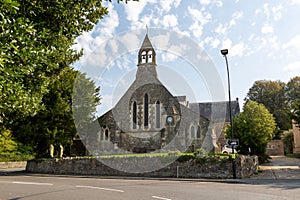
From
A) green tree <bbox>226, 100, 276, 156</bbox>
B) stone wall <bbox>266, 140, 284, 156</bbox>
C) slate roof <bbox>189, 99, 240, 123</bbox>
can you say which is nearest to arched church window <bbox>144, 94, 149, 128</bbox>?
green tree <bbox>226, 100, 276, 156</bbox>

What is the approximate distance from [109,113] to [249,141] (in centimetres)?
1764

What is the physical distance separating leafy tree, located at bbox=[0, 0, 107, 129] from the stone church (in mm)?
22348

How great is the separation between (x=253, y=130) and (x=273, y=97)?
124ft

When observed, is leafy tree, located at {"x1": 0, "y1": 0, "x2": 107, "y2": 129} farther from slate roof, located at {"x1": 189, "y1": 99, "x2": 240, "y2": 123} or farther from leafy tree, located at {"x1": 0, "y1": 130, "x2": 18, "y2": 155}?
slate roof, located at {"x1": 189, "y1": 99, "x2": 240, "y2": 123}

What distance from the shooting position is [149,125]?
102ft

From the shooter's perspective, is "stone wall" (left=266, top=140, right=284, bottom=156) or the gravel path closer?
the gravel path

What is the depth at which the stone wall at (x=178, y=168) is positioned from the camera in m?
16.0

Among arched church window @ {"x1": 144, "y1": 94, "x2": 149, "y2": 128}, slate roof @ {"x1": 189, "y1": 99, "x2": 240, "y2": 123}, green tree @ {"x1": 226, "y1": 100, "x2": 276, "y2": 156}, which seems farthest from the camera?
slate roof @ {"x1": 189, "y1": 99, "x2": 240, "y2": 123}

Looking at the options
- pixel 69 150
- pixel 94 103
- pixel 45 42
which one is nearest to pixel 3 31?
pixel 45 42

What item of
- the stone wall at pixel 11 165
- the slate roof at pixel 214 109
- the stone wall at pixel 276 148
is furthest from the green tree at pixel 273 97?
the stone wall at pixel 11 165

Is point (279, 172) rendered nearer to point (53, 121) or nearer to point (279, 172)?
point (279, 172)

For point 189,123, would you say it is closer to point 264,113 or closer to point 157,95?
point 157,95

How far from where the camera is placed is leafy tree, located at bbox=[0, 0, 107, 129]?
517cm

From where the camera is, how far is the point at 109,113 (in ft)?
110
